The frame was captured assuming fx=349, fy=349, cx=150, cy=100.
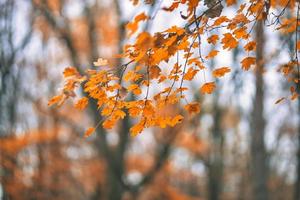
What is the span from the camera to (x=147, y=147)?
60.8ft

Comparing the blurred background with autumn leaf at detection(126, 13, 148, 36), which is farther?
the blurred background

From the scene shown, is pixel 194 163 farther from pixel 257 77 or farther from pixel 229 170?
pixel 257 77

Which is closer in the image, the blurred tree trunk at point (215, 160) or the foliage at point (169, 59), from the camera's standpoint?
the foliage at point (169, 59)

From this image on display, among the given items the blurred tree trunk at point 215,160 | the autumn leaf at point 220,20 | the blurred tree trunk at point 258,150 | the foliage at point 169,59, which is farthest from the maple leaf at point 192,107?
the blurred tree trunk at point 215,160

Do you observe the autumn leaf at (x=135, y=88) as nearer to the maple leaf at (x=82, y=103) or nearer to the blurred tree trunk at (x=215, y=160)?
the maple leaf at (x=82, y=103)

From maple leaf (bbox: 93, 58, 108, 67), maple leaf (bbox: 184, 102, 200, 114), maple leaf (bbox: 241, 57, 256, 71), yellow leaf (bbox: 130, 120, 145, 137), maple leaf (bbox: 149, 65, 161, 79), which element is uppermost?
maple leaf (bbox: 241, 57, 256, 71)

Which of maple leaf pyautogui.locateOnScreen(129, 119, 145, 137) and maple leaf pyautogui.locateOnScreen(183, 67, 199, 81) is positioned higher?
maple leaf pyautogui.locateOnScreen(183, 67, 199, 81)

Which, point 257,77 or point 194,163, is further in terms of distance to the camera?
point 194,163

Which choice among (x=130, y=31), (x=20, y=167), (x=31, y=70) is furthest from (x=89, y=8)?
(x=130, y=31)

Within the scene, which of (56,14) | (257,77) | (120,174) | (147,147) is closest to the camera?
(257,77)

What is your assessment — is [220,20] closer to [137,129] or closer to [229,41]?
[229,41]

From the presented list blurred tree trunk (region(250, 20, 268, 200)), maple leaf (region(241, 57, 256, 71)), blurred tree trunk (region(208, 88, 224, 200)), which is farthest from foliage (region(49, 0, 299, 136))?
blurred tree trunk (region(208, 88, 224, 200))

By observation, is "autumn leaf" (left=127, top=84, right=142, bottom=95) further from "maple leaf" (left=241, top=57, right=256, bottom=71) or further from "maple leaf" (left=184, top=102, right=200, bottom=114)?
"maple leaf" (left=241, top=57, right=256, bottom=71)

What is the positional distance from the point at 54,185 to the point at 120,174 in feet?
9.05
